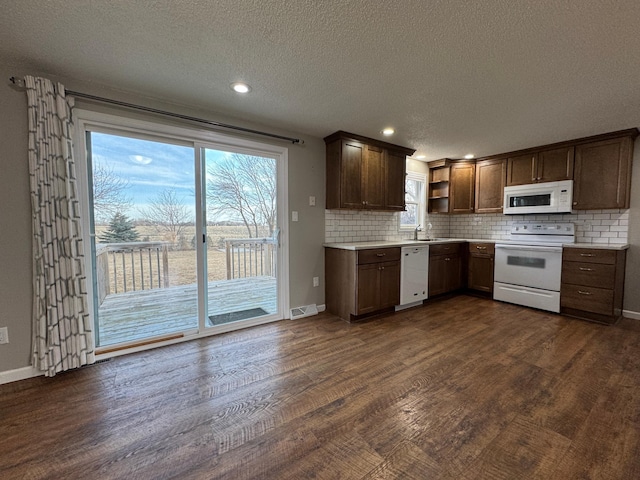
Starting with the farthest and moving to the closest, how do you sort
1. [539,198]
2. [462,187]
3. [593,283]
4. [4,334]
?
[462,187] < [539,198] < [593,283] < [4,334]

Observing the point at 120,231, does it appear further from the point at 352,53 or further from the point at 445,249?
the point at 445,249

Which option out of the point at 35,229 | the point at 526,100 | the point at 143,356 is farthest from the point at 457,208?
the point at 35,229

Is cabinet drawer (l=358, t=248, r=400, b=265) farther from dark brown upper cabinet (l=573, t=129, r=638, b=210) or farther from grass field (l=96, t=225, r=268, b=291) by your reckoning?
dark brown upper cabinet (l=573, t=129, r=638, b=210)

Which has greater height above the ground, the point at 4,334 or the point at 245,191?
the point at 245,191

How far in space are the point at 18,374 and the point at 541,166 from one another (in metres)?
5.96

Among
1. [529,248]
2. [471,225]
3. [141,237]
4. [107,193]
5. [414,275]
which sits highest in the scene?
[107,193]

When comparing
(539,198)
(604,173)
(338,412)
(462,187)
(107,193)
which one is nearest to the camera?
(338,412)

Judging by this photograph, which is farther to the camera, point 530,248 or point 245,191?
point 530,248

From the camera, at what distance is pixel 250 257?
328 cm

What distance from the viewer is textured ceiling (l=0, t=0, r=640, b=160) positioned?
1.43 metres

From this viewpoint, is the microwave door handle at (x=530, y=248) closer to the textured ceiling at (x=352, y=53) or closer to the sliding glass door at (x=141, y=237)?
the textured ceiling at (x=352, y=53)

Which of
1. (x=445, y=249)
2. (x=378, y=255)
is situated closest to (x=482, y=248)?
(x=445, y=249)

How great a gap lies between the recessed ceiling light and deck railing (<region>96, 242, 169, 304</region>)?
157 cm

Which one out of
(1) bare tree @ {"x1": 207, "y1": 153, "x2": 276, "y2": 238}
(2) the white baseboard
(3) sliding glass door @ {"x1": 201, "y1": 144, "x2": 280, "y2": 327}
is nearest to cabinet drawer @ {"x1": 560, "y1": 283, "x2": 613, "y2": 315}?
(3) sliding glass door @ {"x1": 201, "y1": 144, "x2": 280, "y2": 327}
